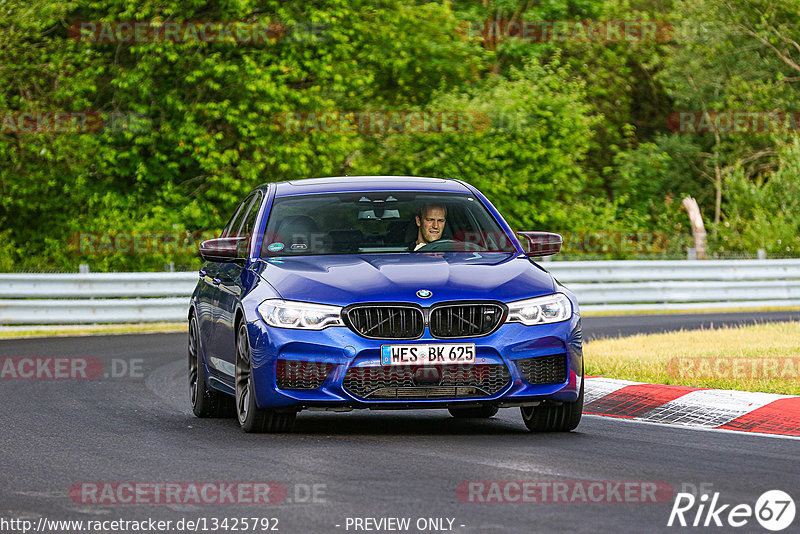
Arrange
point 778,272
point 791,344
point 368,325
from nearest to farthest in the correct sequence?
point 368,325
point 791,344
point 778,272

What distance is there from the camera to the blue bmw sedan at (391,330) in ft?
28.9

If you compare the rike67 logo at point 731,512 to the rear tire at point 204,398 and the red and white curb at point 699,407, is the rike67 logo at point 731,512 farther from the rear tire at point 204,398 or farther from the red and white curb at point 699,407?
the rear tire at point 204,398

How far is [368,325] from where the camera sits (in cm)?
882

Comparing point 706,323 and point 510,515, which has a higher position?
point 510,515

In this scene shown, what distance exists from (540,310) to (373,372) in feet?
3.60

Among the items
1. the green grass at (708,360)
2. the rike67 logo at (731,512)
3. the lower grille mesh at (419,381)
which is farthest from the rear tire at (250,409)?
the green grass at (708,360)

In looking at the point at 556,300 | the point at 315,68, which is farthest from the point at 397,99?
the point at 556,300

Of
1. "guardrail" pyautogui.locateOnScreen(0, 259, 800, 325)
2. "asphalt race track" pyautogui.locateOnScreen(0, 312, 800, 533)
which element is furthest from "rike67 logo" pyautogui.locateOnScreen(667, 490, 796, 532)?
"guardrail" pyautogui.locateOnScreen(0, 259, 800, 325)

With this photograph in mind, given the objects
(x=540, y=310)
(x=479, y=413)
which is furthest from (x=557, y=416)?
(x=479, y=413)

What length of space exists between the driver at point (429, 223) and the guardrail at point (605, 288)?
45.6ft

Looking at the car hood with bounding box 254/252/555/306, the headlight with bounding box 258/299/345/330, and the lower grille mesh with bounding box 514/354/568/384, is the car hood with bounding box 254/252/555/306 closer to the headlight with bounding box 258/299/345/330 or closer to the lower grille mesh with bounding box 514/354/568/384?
the headlight with bounding box 258/299/345/330

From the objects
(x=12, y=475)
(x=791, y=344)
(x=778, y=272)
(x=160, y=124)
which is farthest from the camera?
(x=160, y=124)

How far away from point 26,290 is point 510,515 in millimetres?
17851

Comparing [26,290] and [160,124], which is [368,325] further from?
[160,124]
